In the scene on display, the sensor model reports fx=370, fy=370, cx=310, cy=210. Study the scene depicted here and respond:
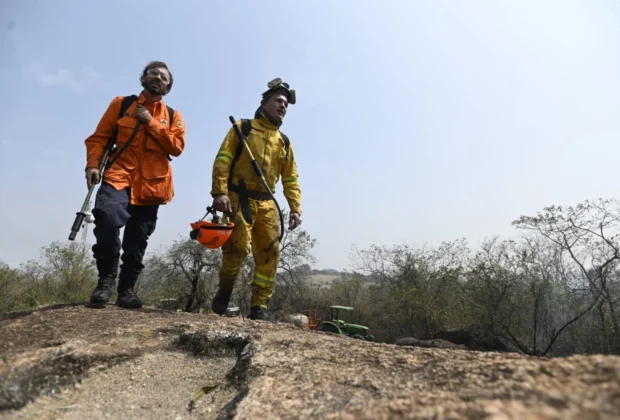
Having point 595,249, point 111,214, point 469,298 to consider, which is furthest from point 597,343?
point 111,214

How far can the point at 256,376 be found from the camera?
4.84ft

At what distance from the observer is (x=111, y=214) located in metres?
2.86

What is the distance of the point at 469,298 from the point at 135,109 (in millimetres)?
12346

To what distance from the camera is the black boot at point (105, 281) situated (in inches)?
113

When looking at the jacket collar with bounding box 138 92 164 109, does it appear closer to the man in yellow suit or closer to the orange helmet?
the man in yellow suit

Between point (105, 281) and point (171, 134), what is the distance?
4.43 feet

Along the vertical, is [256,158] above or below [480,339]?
above

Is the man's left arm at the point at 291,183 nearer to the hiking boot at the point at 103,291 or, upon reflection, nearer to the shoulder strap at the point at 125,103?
the shoulder strap at the point at 125,103

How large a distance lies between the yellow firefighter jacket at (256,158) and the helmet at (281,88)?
340mm

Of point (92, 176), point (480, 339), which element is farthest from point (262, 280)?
point (480, 339)

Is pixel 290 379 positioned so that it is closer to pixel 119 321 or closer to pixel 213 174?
pixel 119 321

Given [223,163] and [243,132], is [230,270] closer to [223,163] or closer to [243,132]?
[223,163]

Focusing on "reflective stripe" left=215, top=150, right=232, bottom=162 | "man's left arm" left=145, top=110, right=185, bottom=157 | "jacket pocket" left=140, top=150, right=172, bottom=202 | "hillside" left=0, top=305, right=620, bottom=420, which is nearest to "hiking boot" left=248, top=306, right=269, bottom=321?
"hillside" left=0, top=305, right=620, bottom=420

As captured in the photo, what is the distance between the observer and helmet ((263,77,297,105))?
400 centimetres
